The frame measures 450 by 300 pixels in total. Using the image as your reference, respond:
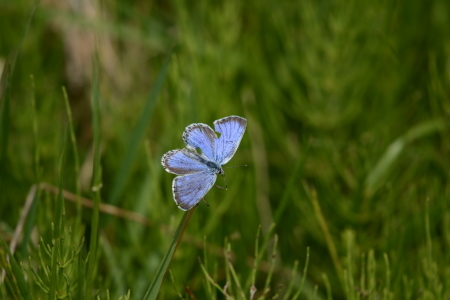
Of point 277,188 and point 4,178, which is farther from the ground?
point 277,188

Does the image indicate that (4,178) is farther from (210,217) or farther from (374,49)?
(374,49)

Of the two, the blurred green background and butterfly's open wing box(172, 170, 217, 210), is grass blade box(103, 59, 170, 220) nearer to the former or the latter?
the blurred green background

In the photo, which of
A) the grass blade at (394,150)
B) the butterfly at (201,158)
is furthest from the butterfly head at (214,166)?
the grass blade at (394,150)

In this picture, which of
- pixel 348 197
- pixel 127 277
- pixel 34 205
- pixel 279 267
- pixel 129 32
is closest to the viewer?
pixel 34 205

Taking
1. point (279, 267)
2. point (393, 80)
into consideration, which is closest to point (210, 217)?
point (279, 267)

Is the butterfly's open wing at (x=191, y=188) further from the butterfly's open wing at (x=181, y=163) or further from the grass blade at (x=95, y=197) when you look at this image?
the grass blade at (x=95, y=197)
